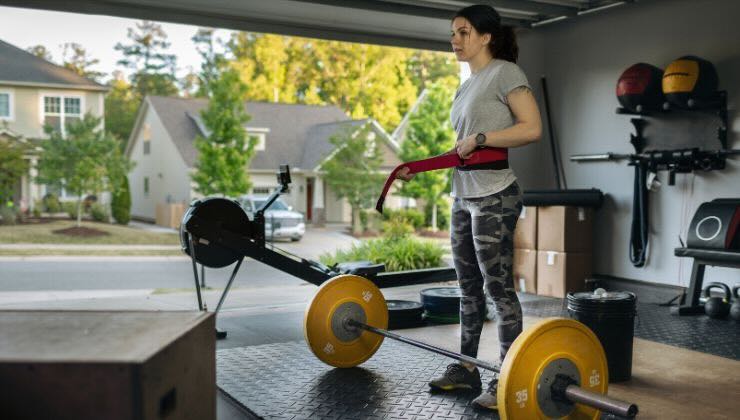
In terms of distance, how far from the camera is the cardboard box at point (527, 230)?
250 inches

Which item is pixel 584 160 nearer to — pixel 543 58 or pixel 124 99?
pixel 543 58

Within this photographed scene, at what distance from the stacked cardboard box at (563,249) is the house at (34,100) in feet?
23.7

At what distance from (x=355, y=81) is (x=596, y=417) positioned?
40.4ft

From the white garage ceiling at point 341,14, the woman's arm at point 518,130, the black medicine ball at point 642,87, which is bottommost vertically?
the woman's arm at point 518,130

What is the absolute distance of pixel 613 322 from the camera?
333 centimetres

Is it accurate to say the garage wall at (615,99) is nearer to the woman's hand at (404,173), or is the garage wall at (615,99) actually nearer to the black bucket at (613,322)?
the black bucket at (613,322)

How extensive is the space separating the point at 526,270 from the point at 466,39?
155 inches

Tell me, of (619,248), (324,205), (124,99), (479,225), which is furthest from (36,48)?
(479,225)

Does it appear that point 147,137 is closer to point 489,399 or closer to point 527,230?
point 527,230

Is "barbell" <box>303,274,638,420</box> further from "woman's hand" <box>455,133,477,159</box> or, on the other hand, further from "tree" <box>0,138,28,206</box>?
"tree" <box>0,138,28,206</box>

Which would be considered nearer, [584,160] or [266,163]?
[584,160]

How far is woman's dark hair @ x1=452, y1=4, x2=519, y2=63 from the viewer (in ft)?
9.18

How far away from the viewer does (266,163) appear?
46.6 feet

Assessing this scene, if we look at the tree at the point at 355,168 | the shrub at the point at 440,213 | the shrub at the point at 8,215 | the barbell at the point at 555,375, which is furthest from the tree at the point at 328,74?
the barbell at the point at 555,375
